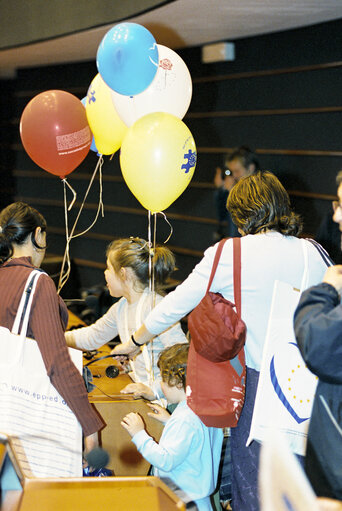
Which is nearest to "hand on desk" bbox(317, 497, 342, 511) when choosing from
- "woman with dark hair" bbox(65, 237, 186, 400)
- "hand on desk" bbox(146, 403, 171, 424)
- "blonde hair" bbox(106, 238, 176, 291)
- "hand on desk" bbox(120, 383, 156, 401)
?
"hand on desk" bbox(146, 403, 171, 424)

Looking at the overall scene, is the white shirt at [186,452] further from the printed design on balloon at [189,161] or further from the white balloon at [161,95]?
the white balloon at [161,95]

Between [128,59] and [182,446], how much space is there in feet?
4.21

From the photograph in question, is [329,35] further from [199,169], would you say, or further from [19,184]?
[19,184]

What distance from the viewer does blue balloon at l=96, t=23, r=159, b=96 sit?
2182mm

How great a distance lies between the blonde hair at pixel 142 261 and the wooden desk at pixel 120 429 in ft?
1.54

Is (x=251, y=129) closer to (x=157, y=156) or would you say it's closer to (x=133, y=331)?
(x=133, y=331)

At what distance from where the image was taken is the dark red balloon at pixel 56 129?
245 centimetres

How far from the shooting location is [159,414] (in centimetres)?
217

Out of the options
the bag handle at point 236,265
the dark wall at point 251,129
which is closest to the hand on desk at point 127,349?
the bag handle at point 236,265

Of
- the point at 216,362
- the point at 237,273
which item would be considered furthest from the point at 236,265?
the point at 216,362

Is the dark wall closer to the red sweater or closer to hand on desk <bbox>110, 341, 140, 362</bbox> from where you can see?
hand on desk <bbox>110, 341, 140, 362</bbox>

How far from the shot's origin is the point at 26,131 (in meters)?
2.52

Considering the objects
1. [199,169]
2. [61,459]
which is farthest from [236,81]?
[61,459]

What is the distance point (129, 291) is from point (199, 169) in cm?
340
